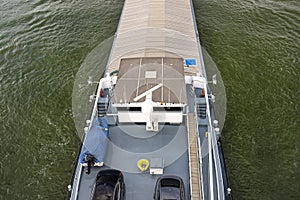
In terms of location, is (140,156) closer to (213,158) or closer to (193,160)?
(193,160)

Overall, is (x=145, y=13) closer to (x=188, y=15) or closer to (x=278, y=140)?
(x=188, y=15)

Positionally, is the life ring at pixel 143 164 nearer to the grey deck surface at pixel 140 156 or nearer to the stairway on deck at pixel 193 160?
the grey deck surface at pixel 140 156

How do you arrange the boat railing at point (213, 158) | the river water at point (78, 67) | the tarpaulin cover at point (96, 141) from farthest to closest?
the river water at point (78, 67)
the tarpaulin cover at point (96, 141)
the boat railing at point (213, 158)

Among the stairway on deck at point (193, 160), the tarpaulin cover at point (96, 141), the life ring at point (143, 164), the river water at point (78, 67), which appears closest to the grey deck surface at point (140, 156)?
the life ring at point (143, 164)

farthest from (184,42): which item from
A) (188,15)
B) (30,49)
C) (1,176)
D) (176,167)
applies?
(1,176)

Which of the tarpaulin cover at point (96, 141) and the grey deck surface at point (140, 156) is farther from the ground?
the tarpaulin cover at point (96, 141)

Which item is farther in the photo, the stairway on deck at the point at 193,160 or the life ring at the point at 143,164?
the life ring at the point at 143,164
